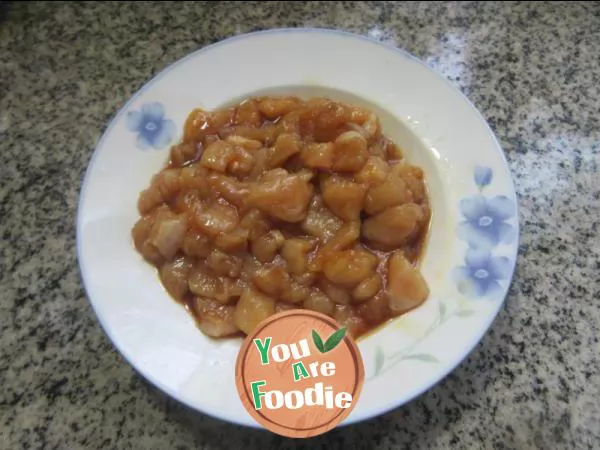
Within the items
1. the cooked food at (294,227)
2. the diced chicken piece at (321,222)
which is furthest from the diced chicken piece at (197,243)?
the diced chicken piece at (321,222)

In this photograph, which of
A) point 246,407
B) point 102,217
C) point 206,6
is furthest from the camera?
point 206,6

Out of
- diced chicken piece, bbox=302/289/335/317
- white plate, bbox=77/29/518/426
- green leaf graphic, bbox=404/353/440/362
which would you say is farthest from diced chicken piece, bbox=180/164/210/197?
green leaf graphic, bbox=404/353/440/362

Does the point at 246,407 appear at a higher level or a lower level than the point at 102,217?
lower

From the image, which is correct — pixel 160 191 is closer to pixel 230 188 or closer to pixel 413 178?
pixel 230 188

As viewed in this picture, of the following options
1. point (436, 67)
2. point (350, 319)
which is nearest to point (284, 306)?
point (350, 319)

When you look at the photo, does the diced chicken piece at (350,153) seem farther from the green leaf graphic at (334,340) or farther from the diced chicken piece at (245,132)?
the green leaf graphic at (334,340)

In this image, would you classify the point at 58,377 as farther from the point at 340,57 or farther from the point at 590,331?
the point at 590,331

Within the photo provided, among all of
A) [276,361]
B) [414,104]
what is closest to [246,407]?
[276,361]
